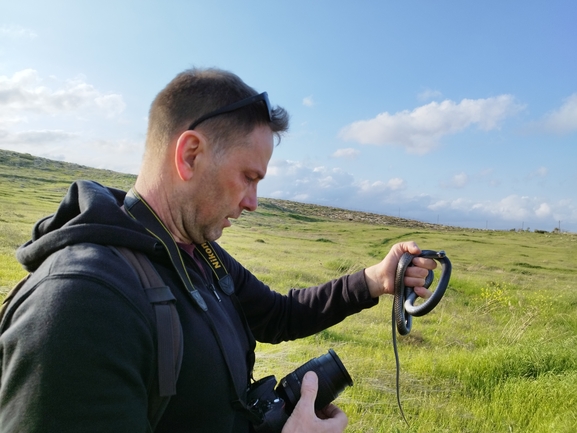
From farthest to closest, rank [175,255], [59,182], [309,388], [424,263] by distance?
[59,182], [424,263], [309,388], [175,255]

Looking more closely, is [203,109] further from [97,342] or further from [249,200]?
[97,342]

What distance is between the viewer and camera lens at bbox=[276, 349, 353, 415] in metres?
2.30

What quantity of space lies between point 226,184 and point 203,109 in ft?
1.17

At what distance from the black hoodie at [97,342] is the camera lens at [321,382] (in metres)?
0.32

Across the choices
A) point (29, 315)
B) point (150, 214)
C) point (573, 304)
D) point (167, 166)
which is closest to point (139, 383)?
point (29, 315)

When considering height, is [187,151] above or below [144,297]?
above

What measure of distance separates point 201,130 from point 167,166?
228 mm

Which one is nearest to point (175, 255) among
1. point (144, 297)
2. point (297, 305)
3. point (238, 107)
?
point (144, 297)

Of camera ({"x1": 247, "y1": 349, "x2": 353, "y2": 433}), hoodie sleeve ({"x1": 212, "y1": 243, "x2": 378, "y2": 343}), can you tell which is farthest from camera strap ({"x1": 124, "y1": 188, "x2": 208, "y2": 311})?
hoodie sleeve ({"x1": 212, "y1": 243, "x2": 378, "y2": 343})

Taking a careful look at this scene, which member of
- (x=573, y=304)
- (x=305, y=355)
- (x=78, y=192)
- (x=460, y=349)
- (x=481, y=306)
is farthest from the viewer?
(x=573, y=304)

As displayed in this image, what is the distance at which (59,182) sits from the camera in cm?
8369

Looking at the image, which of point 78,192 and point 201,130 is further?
point 201,130

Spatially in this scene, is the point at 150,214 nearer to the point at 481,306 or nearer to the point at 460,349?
the point at 460,349

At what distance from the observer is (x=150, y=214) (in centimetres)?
199
